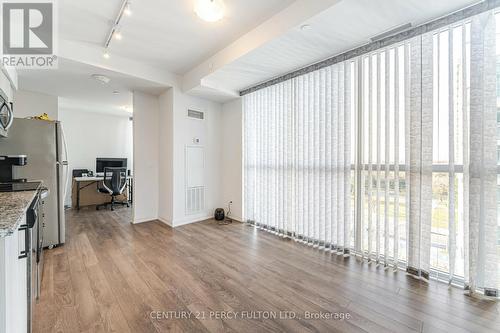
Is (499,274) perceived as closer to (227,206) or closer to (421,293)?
(421,293)

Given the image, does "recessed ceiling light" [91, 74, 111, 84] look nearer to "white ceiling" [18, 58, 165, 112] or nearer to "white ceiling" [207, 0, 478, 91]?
"white ceiling" [18, 58, 165, 112]

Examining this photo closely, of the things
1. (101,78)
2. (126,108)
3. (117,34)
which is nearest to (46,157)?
(101,78)

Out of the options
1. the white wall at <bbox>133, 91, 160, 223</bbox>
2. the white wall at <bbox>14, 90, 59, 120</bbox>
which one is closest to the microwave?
the white wall at <bbox>133, 91, 160, 223</bbox>

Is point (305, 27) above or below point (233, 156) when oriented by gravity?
above

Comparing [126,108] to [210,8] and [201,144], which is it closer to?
[201,144]

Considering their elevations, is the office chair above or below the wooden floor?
above

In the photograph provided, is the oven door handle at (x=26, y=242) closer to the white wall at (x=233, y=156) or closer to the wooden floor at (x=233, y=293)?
the wooden floor at (x=233, y=293)

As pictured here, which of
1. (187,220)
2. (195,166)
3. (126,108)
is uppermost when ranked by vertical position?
(126,108)

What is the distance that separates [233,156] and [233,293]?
282 centimetres

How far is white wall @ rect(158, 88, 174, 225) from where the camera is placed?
3932 millimetres

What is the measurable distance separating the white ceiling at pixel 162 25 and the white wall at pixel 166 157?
0.94 metres

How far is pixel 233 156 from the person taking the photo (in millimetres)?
4418

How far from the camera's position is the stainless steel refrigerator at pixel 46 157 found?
2.61 m

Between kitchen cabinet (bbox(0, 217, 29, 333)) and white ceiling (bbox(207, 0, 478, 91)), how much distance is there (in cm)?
260
